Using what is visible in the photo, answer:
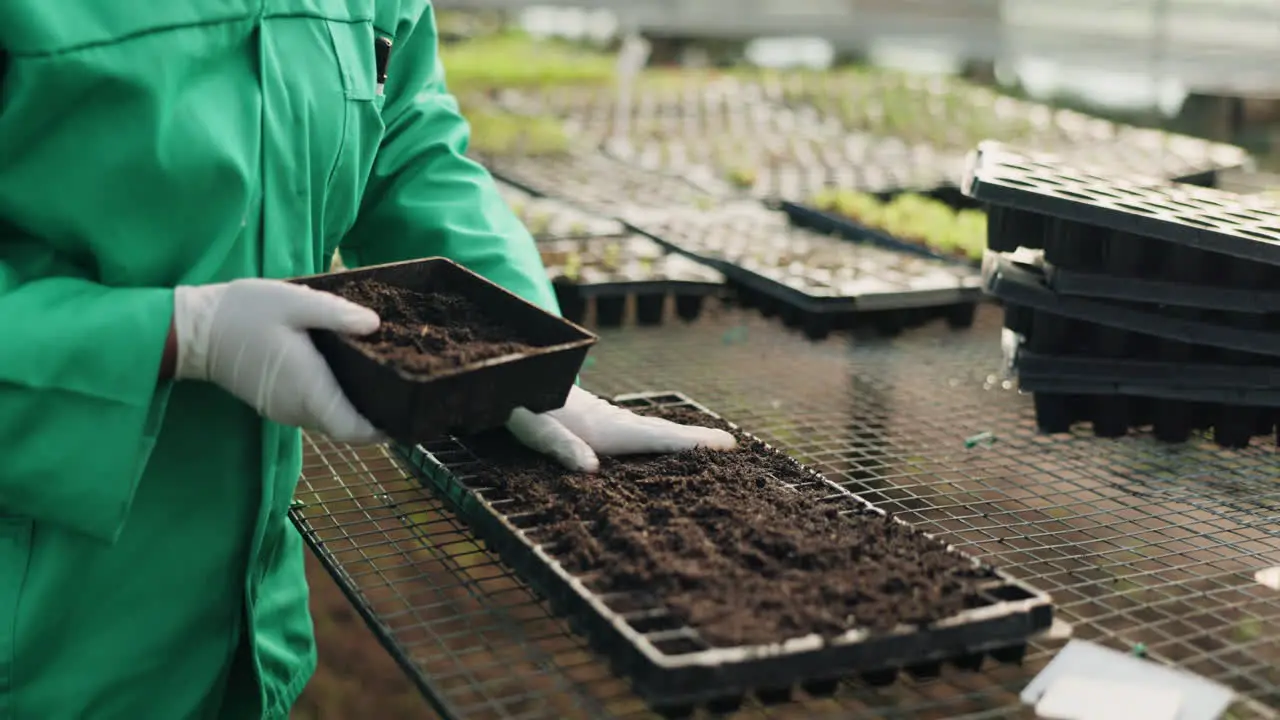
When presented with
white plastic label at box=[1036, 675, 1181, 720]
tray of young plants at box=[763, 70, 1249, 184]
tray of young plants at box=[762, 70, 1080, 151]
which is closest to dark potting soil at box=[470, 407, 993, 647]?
white plastic label at box=[1036, 675, 1181, 720]

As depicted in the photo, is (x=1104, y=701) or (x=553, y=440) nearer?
(x=1104, y=701)

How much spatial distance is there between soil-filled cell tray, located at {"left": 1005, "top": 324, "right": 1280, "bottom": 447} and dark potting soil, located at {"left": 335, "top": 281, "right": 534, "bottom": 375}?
0.87 m

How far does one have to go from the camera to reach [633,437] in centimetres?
134

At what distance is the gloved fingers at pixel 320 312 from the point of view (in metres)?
1.09

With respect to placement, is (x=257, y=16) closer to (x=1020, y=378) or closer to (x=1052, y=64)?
(x=1020, y=378)

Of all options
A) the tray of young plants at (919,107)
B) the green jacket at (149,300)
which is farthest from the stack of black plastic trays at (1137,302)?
the tray of young plants at (919,107)

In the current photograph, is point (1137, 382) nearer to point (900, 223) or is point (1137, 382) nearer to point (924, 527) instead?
point (924, 527)

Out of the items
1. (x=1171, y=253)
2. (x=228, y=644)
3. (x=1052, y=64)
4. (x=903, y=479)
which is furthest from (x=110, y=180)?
(x=1052, y=64)

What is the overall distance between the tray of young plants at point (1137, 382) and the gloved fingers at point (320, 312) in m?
1.03

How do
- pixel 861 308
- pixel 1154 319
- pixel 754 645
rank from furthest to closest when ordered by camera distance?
pixel 861 308, pixel 1154 319, pixel 754 645

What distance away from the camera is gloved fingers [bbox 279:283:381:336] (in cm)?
109

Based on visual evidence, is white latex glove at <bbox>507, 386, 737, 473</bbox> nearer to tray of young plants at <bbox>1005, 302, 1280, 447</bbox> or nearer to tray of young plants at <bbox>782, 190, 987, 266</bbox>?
tray of young plants at <bbox>1005, 302, 1280, 447</bbox>

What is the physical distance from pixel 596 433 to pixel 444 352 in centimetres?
26

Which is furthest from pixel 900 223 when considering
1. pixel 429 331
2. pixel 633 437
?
pixel 429 331
